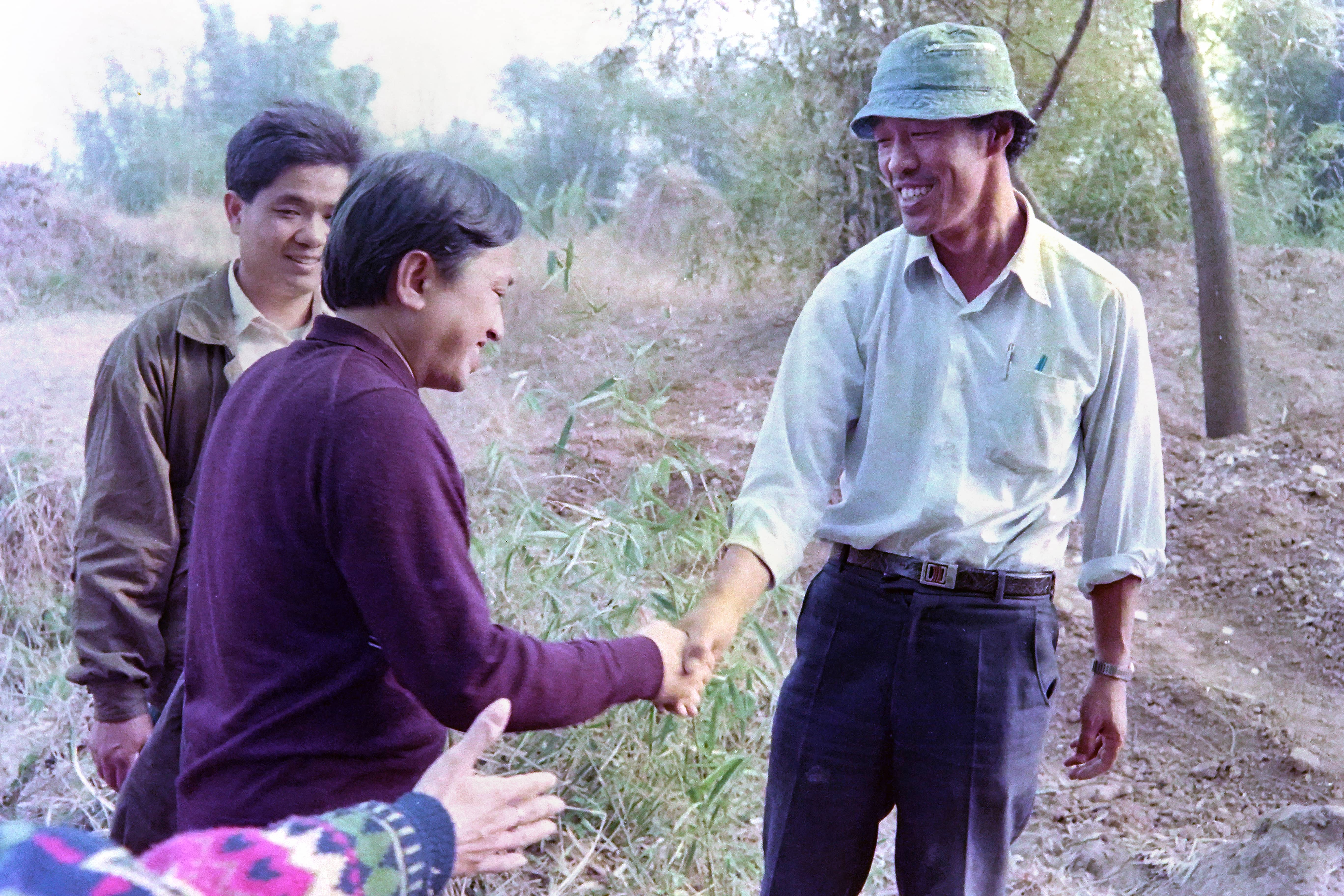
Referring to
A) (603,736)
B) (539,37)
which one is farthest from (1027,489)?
(539,37)

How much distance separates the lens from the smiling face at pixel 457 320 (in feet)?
4.62

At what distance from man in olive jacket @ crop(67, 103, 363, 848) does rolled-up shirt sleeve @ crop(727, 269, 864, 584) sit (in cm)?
77

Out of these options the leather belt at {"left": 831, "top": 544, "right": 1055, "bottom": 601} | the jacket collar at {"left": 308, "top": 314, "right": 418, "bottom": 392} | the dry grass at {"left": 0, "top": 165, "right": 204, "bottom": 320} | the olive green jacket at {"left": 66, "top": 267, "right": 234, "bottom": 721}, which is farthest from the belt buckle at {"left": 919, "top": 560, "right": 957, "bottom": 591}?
the dry grass at {"left": 0, "top": 165, "right": 204, "bottom": 320}

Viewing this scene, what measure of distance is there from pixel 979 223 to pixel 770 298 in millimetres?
2117

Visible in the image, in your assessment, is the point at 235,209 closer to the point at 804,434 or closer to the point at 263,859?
the point at 804,434

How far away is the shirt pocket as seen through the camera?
195 centimetres

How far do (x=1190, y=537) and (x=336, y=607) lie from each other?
9.99ft

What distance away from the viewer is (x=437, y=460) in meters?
1.27

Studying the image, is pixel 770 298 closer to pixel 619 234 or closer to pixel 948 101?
pixel 619 234

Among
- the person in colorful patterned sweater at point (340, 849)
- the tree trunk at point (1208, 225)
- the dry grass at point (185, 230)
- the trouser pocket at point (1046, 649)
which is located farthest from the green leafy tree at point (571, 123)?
the person in colorful patterned sweater at point (340, 849)

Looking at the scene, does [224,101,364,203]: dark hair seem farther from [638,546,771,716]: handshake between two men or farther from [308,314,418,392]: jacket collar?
[638,546,771,716]: handshake between two men

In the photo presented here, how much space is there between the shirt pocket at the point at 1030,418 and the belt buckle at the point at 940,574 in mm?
186

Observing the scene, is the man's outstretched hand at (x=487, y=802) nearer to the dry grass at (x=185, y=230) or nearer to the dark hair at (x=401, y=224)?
the dark hair at (x=401, y=224)

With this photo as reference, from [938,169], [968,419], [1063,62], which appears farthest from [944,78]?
[1063,62]
